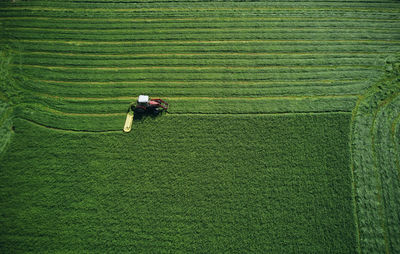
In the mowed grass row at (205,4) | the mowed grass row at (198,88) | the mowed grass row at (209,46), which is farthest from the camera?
the mowed grass row at (205,4)

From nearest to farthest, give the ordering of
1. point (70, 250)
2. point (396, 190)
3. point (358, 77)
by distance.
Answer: point (70, 250) → point (396, 190) → point (358, 77)

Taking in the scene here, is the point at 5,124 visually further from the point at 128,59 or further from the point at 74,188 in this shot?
the point at 128,59

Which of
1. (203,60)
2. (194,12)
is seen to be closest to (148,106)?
(203,60)

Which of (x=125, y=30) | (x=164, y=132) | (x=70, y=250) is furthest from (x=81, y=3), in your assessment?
(x=70, y=250)

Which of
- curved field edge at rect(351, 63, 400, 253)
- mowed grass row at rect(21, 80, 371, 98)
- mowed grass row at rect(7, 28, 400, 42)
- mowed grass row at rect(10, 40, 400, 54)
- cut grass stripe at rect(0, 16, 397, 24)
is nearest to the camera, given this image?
curved field edge at rect(351, 63, 400, 253)

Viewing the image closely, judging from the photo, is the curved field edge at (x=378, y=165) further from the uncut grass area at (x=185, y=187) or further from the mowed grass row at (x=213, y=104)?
the mowed grass row at (x=213, y=104)

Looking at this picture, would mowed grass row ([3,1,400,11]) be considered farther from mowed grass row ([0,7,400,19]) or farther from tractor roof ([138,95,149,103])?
tractor roof ([138,95,149,103])

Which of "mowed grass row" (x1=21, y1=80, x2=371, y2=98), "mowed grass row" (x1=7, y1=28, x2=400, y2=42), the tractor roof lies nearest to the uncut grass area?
the tractor roof

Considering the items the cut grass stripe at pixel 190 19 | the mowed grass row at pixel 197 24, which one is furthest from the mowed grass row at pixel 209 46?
the cut grass stripe at pixel 190 19
